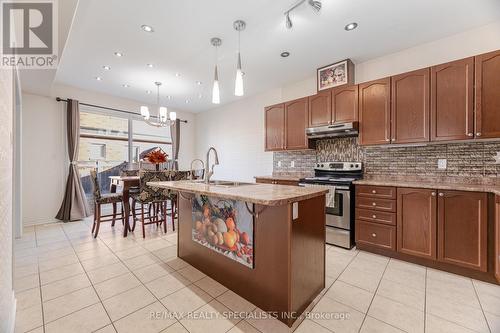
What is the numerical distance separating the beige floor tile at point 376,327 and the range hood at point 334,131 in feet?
7.29

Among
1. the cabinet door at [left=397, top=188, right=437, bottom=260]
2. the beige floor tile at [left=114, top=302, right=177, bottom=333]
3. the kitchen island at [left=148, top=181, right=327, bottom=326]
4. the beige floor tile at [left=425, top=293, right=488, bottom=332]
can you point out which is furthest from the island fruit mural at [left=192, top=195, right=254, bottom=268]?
the cabinet door at [left=397, top=188, right=437, bottom=260]

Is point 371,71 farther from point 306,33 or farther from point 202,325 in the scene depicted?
point 202,325

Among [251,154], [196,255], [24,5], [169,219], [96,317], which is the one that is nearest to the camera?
[96,317]

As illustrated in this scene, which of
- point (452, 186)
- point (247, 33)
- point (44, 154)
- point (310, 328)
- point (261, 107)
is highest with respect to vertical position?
point (247, 33)

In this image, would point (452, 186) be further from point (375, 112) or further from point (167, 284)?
point (167, 284)

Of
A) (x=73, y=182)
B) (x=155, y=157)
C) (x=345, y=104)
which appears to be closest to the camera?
(x=345, y=104)

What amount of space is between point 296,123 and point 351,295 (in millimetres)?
2588

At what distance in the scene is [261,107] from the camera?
4.61 metres

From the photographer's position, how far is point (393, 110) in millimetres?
2645

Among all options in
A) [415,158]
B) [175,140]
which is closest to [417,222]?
[415,158]

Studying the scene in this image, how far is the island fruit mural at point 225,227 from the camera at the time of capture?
1.70m

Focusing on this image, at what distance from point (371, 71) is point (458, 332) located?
3.07m

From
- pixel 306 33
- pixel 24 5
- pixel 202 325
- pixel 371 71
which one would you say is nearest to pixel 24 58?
pixel 24 5

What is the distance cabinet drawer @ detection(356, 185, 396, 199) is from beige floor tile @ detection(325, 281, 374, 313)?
1147mm
